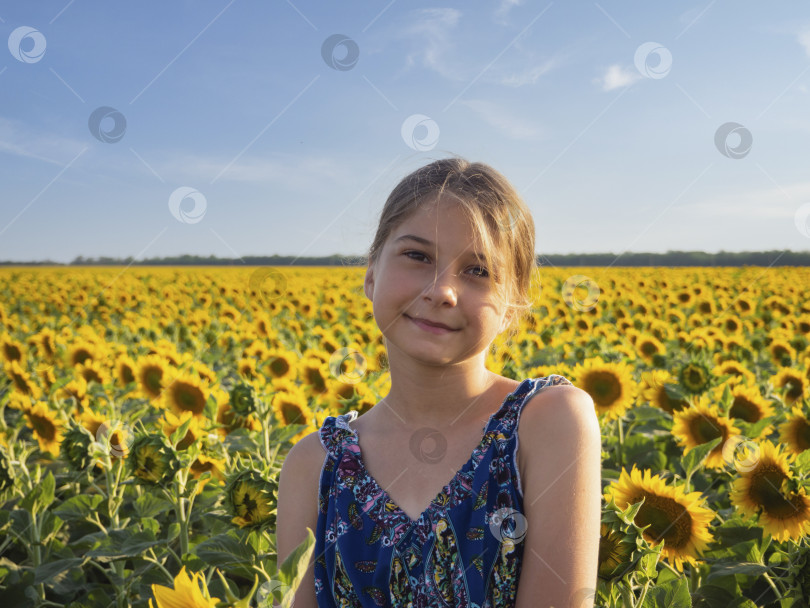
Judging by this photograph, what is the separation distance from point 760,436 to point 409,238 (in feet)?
8.23

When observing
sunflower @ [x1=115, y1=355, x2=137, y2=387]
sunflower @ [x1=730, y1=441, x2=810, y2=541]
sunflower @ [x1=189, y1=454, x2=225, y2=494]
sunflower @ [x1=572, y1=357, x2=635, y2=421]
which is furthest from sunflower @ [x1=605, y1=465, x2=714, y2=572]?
sunflower @ [x1=115, y1=355, x2=137, y2=387]

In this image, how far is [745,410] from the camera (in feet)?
13.2

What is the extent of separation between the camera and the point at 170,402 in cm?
441

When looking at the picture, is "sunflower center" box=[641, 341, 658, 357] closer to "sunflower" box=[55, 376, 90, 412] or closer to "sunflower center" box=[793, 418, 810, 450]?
"sunflower center" box=[793, 418, 810, 450]

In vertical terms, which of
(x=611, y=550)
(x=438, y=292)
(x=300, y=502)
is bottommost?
(x=611, y=550)

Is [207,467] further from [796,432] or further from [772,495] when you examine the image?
[796,432]

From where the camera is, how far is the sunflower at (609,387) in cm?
433

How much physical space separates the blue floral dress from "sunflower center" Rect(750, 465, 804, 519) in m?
1.27

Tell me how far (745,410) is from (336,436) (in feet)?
9.65

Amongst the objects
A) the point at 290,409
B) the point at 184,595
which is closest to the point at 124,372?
the point at 290,409

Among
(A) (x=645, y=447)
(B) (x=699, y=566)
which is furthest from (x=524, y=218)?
(A) (x=645, y=447)

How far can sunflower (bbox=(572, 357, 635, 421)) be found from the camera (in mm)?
4332

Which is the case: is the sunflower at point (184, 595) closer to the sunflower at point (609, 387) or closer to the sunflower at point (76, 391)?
the sunflower at point (609, 387)

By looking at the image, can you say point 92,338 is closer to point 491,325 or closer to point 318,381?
point 318,381
